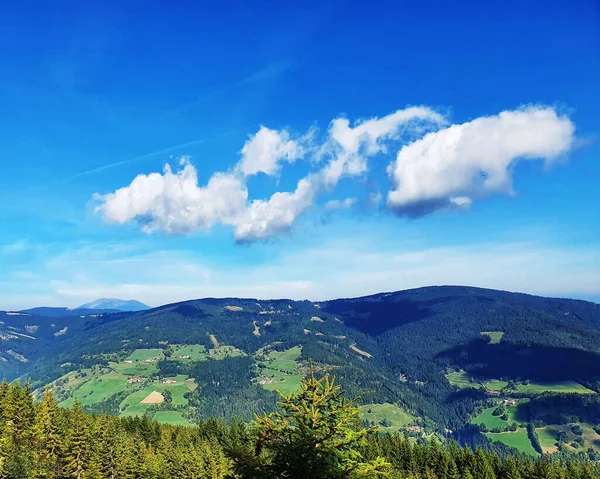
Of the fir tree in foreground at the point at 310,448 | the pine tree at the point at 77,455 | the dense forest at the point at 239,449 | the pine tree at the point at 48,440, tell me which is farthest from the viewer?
the pine tree at the point at 48,440

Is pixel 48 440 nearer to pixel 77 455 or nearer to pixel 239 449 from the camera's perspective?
pixel 77 455

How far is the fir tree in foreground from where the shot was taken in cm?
1491

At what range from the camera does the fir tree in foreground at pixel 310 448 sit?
48.9 feet

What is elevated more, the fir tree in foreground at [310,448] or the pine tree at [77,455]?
the fir tree in foreground at [310,448]

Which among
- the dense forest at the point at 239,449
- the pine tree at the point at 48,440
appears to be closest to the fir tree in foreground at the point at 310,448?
the dense forest at the point at 239,449

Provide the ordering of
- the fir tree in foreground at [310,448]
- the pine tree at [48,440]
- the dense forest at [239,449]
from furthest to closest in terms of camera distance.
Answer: the pine tree at [48,440] < the dense forest at [239,449] < the fir tree in foreground at [310,448]

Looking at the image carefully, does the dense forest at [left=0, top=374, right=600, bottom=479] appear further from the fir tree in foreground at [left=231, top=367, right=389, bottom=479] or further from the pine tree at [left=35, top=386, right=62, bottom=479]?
the pine tree at [left=35, top=386, right=62, bottom=479]

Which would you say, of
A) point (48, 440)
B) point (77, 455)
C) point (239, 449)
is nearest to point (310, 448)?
point (239, 449)

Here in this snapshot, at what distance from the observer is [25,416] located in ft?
229

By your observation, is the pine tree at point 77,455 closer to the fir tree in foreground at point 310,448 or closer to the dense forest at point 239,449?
the dense forest at point 239,449

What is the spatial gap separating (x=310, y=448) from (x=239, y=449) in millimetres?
2781

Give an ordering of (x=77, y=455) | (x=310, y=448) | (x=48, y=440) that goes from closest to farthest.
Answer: (x=310, y=448) < (x=77, y=455) < (x=48, y=440)

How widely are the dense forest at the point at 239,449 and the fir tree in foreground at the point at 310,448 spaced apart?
0.13 ft

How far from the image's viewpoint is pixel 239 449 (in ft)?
49.4
